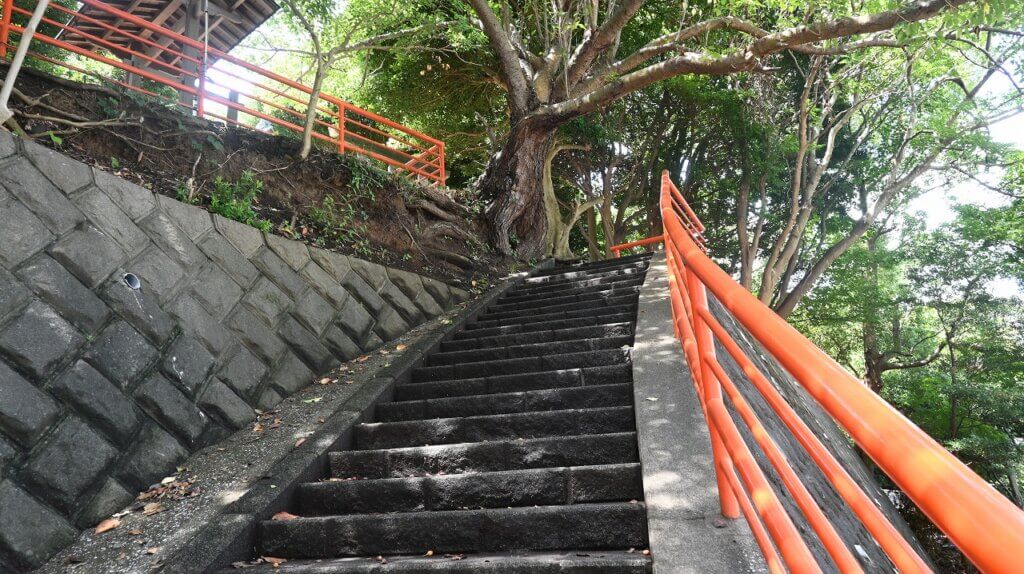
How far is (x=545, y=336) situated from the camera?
5.72 metres

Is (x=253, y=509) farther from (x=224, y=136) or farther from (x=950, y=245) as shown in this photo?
(x=950, y=245)

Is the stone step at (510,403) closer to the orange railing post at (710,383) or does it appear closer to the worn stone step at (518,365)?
the worn stone step at (518,365)

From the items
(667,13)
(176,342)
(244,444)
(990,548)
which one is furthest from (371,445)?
(667,13)

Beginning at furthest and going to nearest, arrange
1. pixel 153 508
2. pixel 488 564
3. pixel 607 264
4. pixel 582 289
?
pixel 607 264, pixel 582 289, pixel 153 508, pixel 488 564

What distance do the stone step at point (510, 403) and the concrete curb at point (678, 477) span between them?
23 cm

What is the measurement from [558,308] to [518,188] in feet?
12.5

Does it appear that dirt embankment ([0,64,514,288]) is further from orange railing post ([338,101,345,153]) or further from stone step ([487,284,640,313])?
stone step ([487,284,640,313])

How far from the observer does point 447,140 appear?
16.0 meters

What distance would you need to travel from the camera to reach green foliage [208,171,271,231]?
549 centimetres

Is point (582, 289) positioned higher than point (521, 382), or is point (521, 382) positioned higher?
point (582, 289)

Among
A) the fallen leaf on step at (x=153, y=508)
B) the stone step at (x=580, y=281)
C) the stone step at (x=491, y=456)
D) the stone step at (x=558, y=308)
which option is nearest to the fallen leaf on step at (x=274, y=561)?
the stone step at (x=491, y=456)

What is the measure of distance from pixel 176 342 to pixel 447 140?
12530 millimetres

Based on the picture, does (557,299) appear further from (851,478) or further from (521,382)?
(851,478)

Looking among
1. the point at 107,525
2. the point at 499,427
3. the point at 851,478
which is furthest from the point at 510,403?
the point at 851,478
